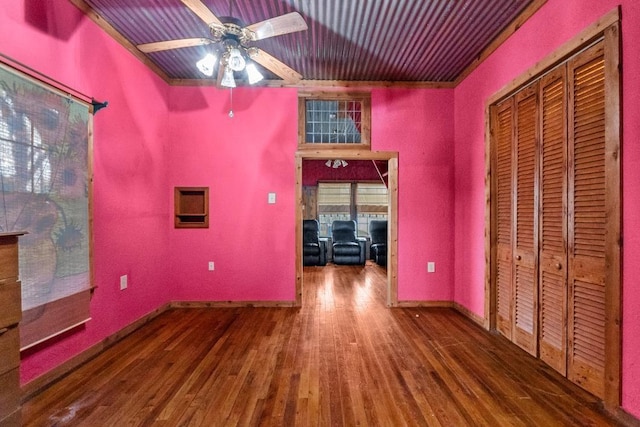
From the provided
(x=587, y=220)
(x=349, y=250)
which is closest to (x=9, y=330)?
(x=587, y=220)

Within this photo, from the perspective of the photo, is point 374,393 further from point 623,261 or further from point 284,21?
point 284,21

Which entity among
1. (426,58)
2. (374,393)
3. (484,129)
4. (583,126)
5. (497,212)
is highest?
(426,58)

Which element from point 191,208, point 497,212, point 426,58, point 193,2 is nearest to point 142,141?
point 191,208

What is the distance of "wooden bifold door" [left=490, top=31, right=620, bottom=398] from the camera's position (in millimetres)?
1899

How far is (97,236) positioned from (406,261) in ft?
11.0

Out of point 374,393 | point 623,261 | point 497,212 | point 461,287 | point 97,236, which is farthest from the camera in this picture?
point 461,287

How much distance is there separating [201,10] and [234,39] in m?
0.32

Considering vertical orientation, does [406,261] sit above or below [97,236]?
below

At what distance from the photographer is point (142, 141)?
128 inches

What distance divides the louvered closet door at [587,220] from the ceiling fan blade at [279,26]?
1.95 meters

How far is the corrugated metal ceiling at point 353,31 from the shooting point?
245 centimetres

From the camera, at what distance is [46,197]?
2059mm

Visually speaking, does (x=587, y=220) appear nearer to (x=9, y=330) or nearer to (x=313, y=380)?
(x=313, y=380)

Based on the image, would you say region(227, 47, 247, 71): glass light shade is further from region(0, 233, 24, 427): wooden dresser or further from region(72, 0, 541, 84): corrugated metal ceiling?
region(0, 233, 24, 427): wooden dresser
